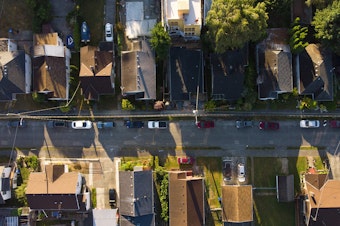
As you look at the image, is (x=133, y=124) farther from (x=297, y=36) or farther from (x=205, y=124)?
(x=297, y=36)

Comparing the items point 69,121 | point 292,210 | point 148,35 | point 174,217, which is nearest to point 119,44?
point 148,35

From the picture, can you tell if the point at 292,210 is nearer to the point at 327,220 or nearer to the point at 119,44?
the point at 327,220

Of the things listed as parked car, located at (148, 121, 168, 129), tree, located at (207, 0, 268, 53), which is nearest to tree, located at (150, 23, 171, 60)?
tree, located at (207, 0, 268, 53)

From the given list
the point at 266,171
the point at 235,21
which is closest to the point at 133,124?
the point at 235,21

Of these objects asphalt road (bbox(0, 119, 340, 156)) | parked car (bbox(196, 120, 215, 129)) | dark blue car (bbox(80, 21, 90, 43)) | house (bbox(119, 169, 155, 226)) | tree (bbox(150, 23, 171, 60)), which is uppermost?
dark blue car (bbox(80, 21, 90, 43))

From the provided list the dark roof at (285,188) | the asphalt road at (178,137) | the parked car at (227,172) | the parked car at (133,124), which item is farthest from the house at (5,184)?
the dark roof at (285,188)

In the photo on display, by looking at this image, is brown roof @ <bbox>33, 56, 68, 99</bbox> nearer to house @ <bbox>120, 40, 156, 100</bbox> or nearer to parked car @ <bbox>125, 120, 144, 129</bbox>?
house @ <bbox>120, 40, 156, 100</bbox>

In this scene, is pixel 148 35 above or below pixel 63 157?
above
